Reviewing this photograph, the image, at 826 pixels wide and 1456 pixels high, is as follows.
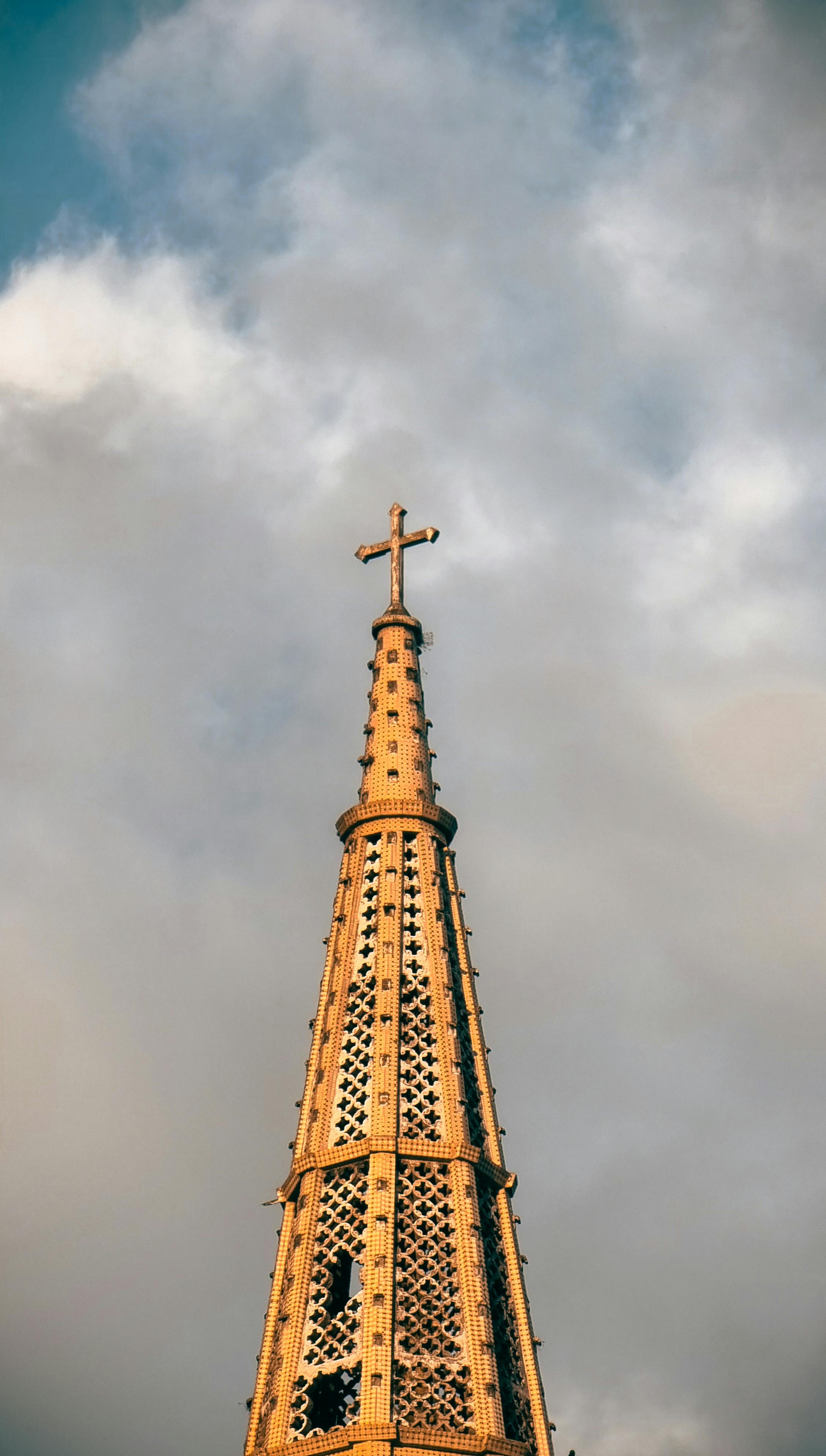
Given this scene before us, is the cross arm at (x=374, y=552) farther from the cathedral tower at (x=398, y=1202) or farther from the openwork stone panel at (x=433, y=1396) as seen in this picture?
the openwork stone panel at (x=433, y=1396)

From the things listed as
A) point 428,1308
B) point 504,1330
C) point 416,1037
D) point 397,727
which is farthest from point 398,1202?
point 397,727

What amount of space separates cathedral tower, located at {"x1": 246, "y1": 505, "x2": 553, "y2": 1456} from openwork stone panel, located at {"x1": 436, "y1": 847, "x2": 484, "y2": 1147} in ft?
0.25

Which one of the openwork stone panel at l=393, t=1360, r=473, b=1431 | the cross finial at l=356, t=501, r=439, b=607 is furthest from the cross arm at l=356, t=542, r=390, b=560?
the openwork stone panel at l=393, t=1360, r=473, b=1431

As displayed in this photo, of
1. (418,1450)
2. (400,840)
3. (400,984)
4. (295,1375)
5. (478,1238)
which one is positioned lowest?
(418,1450)

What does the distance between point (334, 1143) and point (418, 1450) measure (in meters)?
9.63

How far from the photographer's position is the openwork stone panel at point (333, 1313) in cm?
4681

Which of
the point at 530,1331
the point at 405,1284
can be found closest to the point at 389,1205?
the point at 405,1284

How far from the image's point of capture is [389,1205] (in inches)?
1930

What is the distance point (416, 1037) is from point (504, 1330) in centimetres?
899

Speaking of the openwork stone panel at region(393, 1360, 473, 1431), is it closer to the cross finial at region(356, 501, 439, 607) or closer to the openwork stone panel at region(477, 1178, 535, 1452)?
the openwork stone panel at region(477, 1178, 535, 1452)

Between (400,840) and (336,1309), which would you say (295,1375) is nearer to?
(336,1309)

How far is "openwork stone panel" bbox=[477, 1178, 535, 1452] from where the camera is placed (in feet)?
156

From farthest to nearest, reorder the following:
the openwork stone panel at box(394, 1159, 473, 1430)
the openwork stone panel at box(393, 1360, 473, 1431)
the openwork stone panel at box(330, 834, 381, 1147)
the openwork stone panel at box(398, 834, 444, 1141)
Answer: the openwork stone panel at box(330, 834, 381, 1147), the openwork stone panel at box(398, 834, 444, 1141), the openwork stone panel at box(394, 1159, 473, 1430), the openwork stone panel at box(393, 1360, 473, 1431)

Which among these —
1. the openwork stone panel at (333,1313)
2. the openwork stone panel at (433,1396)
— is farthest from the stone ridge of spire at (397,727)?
the openwork stone panel at (433,1396)
